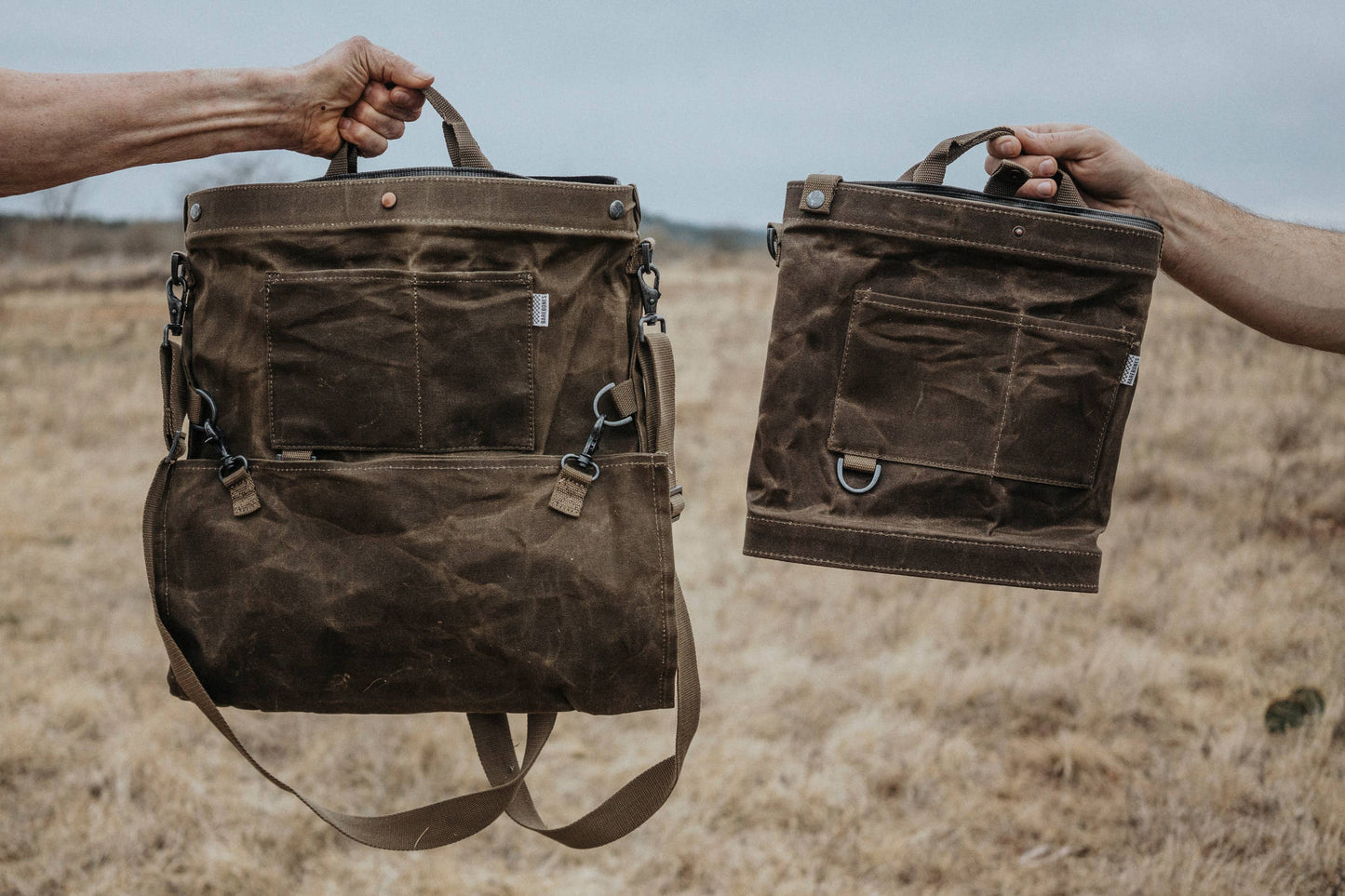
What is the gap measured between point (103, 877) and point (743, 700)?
3035 millimetres

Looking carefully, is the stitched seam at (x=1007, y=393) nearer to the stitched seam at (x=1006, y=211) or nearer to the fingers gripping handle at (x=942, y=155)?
the stitched seam at (x=1006, y=211)

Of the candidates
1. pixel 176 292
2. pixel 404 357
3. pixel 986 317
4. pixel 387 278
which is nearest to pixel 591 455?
pixel 404 357

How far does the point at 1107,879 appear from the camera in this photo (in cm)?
407

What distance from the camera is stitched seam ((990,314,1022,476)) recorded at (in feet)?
8.09

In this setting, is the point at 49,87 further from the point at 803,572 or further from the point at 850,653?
the point at 803,572

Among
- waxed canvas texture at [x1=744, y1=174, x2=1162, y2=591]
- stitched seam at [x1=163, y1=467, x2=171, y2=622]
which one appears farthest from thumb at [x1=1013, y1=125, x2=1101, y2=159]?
stitched seam at [x1=163, y1=467, x2=171, y2=622]

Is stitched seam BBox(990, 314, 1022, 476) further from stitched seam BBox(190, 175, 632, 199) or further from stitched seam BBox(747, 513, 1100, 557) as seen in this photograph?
stitched seam BBox(190, 175, 632, 199)

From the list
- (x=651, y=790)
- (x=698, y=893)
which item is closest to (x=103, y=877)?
(x=698, y=893)

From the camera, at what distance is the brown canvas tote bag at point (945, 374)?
2.43m

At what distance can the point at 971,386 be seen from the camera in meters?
2.48

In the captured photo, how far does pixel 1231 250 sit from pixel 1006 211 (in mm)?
703

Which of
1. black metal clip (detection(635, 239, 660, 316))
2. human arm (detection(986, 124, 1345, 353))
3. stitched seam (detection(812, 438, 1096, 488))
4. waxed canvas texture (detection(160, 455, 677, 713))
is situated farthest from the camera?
human arm (detection(986, 124, 1345, 353))

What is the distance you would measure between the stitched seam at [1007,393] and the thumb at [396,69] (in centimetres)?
153

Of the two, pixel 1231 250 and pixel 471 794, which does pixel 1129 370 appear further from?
pixel 471 794
